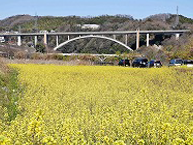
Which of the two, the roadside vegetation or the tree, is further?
the tree

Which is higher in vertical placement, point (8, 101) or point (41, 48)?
point (41, 48)

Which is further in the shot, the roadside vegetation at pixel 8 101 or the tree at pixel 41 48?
the tree at pixel 41 48

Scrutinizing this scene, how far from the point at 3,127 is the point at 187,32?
55.5 m

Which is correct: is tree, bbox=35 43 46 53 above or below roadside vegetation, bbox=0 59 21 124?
above

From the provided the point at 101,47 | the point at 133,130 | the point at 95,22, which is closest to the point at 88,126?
the point at 133,130

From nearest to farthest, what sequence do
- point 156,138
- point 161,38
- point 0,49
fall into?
point 156,138
point 0,49
point 161,38

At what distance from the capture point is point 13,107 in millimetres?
10328

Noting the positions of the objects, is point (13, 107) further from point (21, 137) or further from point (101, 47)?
point (101, 47)

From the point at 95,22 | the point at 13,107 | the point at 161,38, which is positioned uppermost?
the point at 95,22

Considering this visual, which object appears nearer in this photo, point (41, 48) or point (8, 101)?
point (8, 101)

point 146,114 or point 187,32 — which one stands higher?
point 187,32

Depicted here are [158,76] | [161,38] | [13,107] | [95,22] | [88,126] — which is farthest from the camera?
[95,22]

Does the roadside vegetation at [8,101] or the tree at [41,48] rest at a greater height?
the tree at [41,48]

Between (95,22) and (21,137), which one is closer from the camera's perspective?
(21,137)
